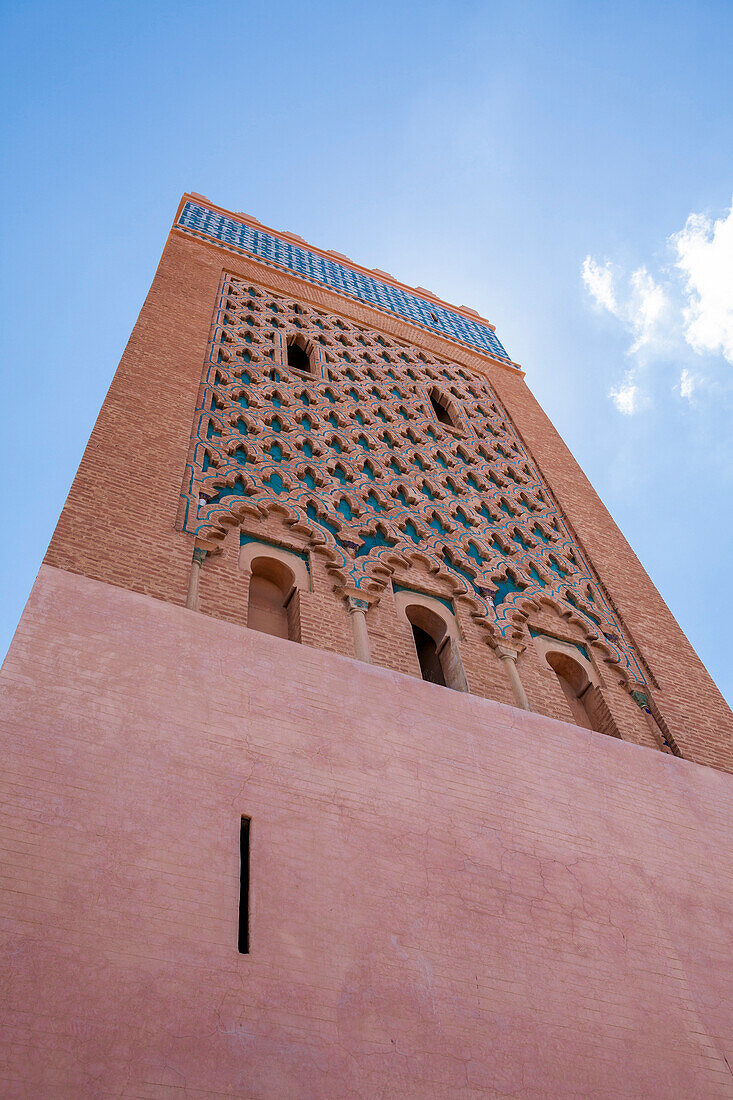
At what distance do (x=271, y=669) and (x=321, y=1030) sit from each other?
1.05m

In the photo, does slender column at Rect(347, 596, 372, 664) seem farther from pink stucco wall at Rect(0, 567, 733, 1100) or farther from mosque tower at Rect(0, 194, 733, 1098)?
pink stucco wall at Rect(0, 567, 733, 1100)

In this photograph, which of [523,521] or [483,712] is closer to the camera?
[483,712]

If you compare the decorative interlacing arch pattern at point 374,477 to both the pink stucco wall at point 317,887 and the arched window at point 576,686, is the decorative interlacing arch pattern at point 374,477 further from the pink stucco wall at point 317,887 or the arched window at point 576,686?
the pink stucco wall at point 317,887

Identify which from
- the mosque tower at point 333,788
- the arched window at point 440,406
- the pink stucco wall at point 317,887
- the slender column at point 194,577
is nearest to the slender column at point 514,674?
the mosque tower at point 333,788

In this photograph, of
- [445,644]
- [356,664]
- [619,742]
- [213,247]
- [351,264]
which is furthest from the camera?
[351,264]

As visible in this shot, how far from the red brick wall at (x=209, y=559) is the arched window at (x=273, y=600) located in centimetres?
9

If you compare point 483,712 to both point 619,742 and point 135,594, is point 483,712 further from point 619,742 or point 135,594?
point 135,594

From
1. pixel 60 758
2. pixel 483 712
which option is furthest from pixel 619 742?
pixel 60 758

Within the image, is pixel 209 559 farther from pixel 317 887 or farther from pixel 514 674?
pixel 317 887

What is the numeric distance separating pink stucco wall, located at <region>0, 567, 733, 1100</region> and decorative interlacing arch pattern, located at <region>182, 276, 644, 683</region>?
0.83 m

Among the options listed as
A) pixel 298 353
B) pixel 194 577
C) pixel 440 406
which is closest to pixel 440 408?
pixel 440 406

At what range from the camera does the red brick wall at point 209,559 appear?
9.73ft

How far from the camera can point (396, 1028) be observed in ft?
6.19

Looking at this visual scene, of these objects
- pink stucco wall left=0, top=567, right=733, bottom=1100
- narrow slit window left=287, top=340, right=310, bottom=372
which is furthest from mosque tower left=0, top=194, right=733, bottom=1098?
narrow slit window left=287, top=340, right=310, bottom=372
